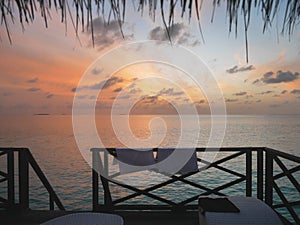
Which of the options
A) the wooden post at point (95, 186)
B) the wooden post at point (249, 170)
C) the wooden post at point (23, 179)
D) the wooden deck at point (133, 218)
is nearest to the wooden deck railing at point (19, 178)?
the wooden post at point (23, 179)

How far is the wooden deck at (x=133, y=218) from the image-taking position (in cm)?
329

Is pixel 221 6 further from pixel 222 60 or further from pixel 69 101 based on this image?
pixel 69 101

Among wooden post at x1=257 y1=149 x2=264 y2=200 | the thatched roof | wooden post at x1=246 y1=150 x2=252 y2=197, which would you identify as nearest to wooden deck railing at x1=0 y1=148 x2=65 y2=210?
the thatched roof

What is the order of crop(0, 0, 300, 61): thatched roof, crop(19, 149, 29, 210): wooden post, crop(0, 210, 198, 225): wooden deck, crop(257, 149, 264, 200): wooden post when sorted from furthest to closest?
crop(257, 149, 264, 200): wooden post, crop(19, 149, 29, 210): wooden post, crop(0, 210, 198, 225): wooden deck, crop(0, 0, 300, 61): thatched roof

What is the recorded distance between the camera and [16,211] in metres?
3.45

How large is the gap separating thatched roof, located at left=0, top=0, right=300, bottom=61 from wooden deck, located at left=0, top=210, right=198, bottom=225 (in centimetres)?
249

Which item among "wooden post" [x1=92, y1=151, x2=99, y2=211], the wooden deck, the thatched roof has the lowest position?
the wooden deck

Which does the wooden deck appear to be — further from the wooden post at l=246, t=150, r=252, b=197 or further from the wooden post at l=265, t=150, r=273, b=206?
the wooden post at l=265, t=150, r=273, b=206

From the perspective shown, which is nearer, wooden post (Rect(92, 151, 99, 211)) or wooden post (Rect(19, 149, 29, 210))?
wooden post (Rect(19, 149, 29, 210))

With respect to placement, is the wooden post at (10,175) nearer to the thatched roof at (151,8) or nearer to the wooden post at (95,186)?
the wooden post at (95,186)

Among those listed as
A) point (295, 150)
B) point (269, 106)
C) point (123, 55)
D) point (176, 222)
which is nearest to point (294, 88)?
point (269, 106)

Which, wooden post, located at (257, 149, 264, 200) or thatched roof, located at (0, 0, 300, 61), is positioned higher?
thatched roof, located at (0, 0, 300, 61)

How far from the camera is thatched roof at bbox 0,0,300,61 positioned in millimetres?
1464

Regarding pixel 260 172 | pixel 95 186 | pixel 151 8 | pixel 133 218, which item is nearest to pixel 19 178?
pixel 95 186
